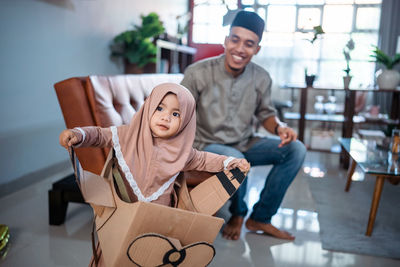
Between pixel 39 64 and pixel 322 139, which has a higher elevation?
pixel 39 64

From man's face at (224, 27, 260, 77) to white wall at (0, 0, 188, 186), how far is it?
1435 millimetres

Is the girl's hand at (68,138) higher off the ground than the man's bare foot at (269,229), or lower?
higher

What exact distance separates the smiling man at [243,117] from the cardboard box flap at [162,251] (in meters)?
0.79

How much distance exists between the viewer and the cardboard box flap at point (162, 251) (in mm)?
998

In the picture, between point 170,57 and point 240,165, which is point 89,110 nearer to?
point 240,165

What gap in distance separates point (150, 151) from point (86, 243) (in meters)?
0.81

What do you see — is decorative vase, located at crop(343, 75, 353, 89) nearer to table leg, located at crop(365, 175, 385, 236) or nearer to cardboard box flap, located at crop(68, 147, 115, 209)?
table leg, located at crop(365, 175, 385, 236)

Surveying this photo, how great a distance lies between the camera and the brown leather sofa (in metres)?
1.66

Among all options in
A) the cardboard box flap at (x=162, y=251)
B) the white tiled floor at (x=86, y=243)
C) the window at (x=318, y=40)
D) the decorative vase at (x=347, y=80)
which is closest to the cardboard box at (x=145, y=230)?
the cardboard box flap at (x=162, y=251)

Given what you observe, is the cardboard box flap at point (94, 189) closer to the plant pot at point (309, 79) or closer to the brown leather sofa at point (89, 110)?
the brown leather sofa at point (89, 110)

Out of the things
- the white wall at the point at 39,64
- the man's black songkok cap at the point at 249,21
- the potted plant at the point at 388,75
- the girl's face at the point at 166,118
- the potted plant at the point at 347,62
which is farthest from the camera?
the potted plant at the point at 388,75

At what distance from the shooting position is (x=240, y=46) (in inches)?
72.4

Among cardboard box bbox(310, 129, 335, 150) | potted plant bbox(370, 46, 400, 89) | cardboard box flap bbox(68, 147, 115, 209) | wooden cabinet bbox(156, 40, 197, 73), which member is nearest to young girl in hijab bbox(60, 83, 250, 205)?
cardboard box flap bbox(68, 147, 115, 209)

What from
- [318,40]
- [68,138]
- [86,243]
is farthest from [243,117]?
[318,40]
